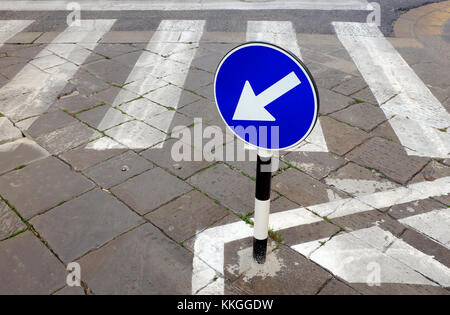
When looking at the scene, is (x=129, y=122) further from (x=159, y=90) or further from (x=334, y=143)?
(x=334, y=143)

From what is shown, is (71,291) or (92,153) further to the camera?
(92,153)

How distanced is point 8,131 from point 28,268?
2.30 metres

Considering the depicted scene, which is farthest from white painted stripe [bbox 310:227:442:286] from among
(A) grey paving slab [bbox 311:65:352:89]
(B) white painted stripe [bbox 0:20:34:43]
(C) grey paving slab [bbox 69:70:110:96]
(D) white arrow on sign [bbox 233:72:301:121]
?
(B) white painted stripe [bbox 0:20:34:43]

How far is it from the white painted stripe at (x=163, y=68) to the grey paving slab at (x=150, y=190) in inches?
23.8

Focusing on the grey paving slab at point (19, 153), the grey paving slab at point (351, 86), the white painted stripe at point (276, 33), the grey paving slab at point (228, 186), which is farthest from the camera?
the white painted stripe at point (276, 33)

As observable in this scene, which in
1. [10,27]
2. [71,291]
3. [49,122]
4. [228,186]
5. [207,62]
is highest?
[10,27]

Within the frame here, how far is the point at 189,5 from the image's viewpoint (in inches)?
371

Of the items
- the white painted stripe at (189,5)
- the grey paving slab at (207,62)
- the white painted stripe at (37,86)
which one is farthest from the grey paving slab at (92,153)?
the white painted stripe at (189,5)

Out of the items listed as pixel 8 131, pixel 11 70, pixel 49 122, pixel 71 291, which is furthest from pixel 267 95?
pixel 11 70

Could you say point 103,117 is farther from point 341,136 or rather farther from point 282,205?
point 341,136

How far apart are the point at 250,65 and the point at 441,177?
8.68 feet

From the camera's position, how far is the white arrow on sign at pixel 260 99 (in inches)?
92.1

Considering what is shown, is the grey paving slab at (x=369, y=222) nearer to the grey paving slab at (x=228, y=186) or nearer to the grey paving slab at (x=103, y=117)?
the grey paving slab at (x=228, y=186)

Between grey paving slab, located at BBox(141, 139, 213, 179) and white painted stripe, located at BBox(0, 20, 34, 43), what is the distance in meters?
4.78
